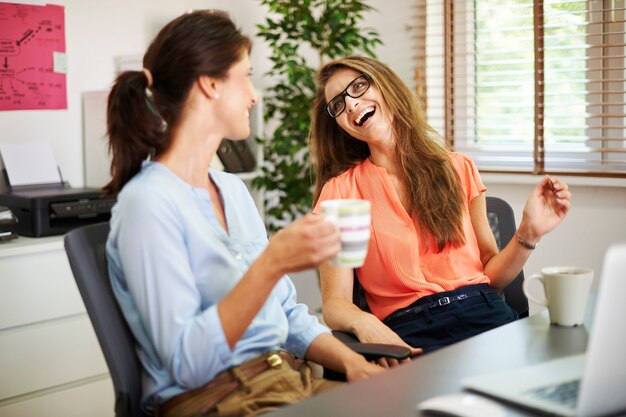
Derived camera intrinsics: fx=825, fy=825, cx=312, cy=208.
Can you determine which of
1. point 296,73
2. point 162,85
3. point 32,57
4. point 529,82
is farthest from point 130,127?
point 529,82

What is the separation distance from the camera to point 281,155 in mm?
3842

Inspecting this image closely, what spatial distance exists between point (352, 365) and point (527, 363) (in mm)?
423

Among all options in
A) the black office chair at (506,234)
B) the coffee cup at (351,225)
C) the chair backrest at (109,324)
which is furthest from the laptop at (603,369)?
the black office chair at (506,234)

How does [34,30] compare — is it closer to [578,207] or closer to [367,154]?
[367,154]

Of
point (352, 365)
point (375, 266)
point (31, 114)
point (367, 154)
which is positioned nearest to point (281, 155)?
point (31, 114)

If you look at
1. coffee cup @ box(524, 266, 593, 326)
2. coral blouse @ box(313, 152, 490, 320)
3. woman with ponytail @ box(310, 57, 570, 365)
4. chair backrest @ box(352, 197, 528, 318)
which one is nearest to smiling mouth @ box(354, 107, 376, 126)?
woman with ponytail @ box(310, 57, 570, 365)

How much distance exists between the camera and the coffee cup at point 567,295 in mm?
1583

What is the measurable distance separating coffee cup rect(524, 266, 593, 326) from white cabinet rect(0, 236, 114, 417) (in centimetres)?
187

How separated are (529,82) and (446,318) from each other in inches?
78.5

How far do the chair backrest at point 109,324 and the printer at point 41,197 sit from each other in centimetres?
153

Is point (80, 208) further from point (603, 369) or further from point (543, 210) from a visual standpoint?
point (603, 369)

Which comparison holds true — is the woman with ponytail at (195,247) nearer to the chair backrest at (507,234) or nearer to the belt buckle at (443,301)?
the belt buckle at (443,301)

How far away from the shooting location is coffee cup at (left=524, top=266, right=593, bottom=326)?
5.19 ft

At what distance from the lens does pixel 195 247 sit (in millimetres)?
1473
